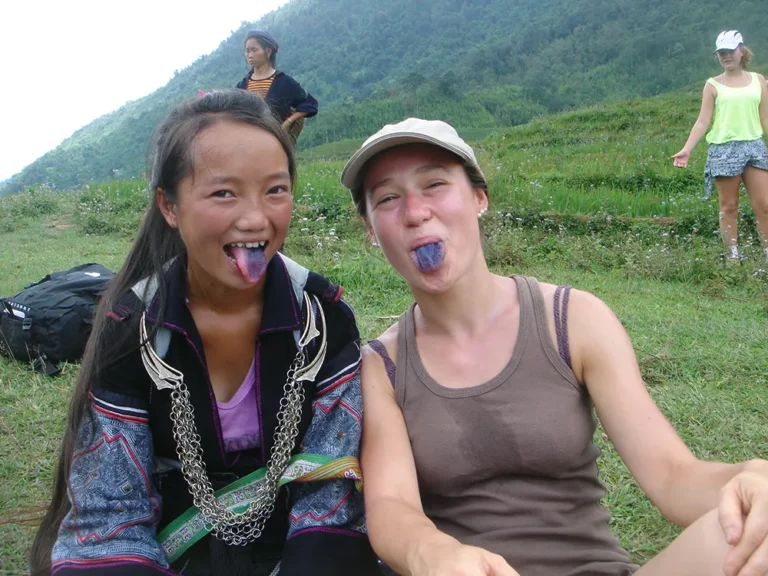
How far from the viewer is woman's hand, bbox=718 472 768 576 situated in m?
1.08

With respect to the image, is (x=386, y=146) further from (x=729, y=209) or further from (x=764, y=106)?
(x=764, y=106)

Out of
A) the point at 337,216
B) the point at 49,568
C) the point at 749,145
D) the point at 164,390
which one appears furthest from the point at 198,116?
the point at 337,216

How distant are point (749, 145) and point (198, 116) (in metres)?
5.09

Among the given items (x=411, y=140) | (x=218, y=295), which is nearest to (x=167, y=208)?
(x=218, y=295)

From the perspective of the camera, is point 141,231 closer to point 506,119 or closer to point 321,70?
point 506,119

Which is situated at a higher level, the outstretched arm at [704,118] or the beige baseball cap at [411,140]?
the beige baseball cap at [411,140]

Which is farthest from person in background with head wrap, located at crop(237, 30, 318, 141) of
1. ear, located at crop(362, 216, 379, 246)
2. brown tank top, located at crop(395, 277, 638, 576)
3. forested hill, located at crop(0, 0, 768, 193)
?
forested hill, located at crop(0, 0, 768, 193)

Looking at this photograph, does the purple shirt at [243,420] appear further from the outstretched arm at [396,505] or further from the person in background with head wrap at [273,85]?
the person in background with head wrap at [273,85]

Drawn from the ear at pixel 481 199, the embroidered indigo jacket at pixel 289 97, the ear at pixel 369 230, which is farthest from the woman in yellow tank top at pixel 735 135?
the ear at pixel 369 230

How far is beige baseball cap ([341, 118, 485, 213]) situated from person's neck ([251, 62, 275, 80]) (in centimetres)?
459

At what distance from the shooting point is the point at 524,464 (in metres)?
1.54

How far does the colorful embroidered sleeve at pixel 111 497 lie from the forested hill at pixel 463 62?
17446 millimetres

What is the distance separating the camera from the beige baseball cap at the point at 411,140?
1592 millimetres

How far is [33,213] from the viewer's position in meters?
9.29
